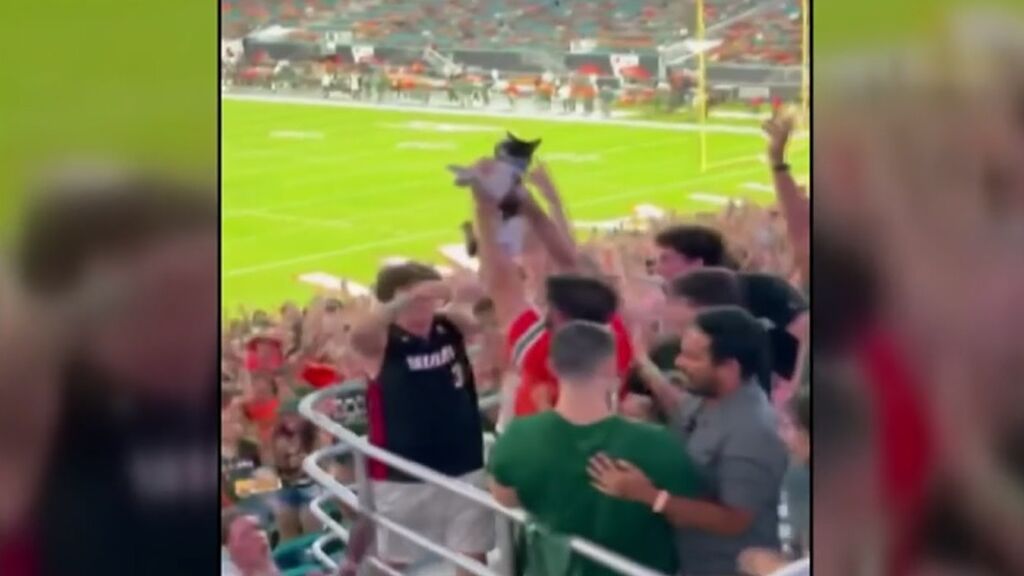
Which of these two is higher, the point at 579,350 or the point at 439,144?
the point at 439,144

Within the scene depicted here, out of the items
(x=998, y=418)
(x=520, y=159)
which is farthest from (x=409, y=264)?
(x=998, y=418)

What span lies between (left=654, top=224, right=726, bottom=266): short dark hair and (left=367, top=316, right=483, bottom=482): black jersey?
374 mm

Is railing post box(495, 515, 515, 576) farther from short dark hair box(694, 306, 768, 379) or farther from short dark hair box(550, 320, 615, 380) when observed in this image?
short dark hair box(694, 306, 768, 379)

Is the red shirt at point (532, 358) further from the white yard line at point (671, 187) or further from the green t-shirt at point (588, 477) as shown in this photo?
the white yard line at point (671, 187)

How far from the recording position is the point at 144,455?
2498 mm

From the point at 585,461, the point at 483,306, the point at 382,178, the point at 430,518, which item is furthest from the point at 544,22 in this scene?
the point at 430,518

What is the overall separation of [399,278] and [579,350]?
0.31 meters

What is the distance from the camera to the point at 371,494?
8.36ft

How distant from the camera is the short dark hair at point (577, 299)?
257cm

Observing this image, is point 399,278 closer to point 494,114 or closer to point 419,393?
point 419,393

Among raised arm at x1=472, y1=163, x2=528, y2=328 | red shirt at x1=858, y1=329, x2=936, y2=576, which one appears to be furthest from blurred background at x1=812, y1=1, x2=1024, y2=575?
raised arm at x1=472, y1=163, x2=528, y2=328

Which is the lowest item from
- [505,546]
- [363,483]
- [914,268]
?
[505,546]

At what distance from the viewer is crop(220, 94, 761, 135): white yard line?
8.33 feet

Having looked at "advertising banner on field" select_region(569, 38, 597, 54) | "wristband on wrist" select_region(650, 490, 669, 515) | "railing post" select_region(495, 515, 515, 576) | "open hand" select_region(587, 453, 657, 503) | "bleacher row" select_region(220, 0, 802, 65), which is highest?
"bleacher row" select_region(220, 0, 802, 65)
